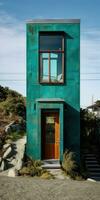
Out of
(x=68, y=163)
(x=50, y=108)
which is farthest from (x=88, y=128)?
(x=68, y=163)

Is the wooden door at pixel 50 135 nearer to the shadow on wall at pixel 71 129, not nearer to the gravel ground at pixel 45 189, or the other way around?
the shadow on wall at pixel 71 129

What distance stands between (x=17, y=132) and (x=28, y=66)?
663 centimetres

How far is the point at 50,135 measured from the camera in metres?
20.8

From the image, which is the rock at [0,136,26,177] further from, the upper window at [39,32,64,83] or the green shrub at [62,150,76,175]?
the upper window at [39,32,64,83]

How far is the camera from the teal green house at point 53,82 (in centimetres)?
2081

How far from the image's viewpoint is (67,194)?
1445cm

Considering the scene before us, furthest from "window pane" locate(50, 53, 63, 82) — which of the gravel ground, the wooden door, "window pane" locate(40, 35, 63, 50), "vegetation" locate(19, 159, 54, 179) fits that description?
the gravel ground

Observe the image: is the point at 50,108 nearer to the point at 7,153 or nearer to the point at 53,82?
the point at 53,82

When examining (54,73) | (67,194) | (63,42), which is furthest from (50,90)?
(67,194)

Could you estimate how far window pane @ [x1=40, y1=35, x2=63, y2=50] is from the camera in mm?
20969

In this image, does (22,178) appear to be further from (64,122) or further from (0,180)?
(64,122)

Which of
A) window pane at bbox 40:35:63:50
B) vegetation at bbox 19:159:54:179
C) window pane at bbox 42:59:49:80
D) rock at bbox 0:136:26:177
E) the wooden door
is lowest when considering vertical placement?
vegetation at bbox 19:159:54:179

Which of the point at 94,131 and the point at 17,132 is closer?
the point at 17,132

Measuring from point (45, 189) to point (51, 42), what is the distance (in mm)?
8981
